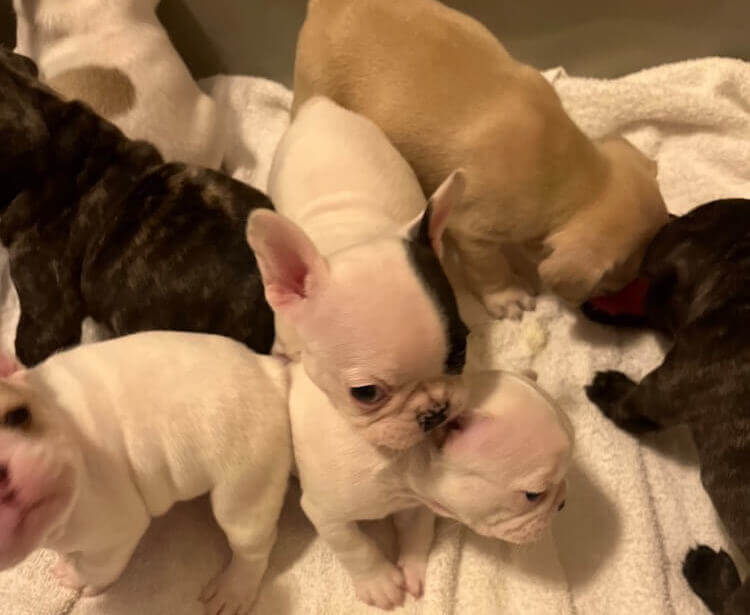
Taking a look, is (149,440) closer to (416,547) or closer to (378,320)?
(378,320)

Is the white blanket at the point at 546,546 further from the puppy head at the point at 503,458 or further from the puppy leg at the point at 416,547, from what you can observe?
the puppy head at the point at 503,458

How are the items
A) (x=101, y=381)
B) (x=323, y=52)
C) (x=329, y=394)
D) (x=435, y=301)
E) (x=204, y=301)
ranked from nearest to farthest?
(x=435, y=301)
(x=329, y=394)
(x=101, y=381)
(x=204, y=301)
(x=323, y=52)

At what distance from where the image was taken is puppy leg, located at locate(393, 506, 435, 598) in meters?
1.88

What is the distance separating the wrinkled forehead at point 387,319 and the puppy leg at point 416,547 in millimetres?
619

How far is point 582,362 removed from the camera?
2264 millimetres

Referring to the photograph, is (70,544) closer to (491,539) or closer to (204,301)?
(204,301)

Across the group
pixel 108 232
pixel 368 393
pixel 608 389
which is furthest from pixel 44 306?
pixel 608 389

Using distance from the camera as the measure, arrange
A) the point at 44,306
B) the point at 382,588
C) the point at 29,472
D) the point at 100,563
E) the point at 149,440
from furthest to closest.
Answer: the point at 44,306 < the point at 382,588 < the point at 100,563 < the point at 149,440 < the point at 29,472

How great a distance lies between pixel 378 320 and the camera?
53.1 inches

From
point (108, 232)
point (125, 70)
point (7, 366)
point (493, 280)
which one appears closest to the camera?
point (7, 366)

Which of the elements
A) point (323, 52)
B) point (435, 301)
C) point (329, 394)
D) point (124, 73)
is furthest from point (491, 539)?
point (124, 73)

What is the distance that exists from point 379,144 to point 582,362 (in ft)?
2.72

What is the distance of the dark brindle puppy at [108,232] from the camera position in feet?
6.19

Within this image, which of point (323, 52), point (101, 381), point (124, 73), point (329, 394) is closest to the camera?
point (329, 394)
